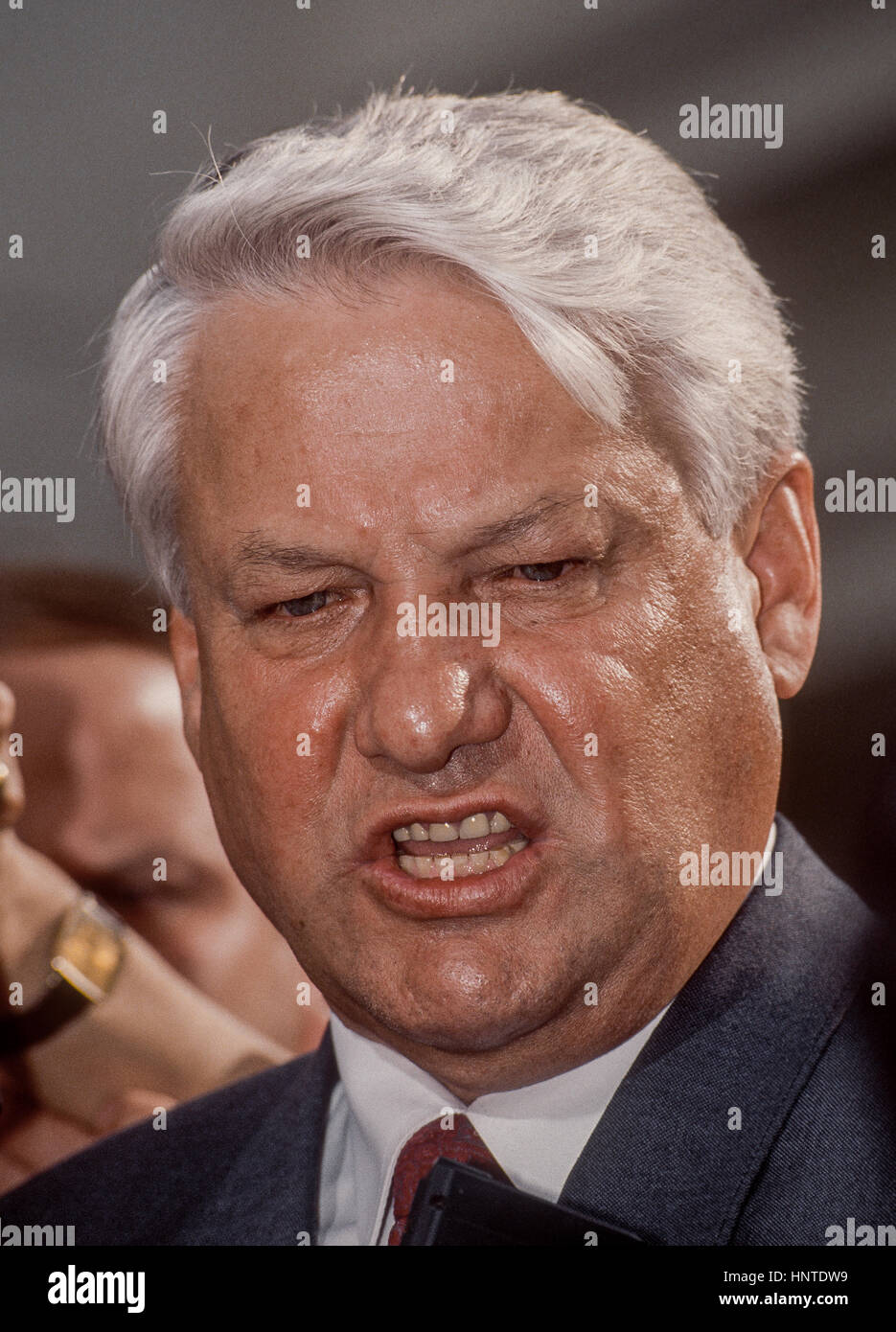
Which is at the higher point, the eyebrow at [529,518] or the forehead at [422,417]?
the forehead at [422,417]

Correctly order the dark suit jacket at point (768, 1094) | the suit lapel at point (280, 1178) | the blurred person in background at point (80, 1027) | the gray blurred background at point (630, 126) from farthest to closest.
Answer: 1. the blurred person in background at point (80, 1027)
2. the gray blurred background at point (630, 126)
3. the suit lapel at point (280, 1178)
4. the dark suit jacket at point (768, 1094)

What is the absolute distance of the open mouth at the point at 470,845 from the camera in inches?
52.6

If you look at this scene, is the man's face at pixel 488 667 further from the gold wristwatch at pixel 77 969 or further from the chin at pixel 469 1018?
the gold wristwatch at pixel 77 969

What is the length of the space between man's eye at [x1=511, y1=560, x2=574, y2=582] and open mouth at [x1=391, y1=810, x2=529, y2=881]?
0.80ft

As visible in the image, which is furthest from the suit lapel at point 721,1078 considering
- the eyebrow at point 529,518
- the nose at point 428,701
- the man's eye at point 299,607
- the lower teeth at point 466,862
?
the man's eye at point 299,607

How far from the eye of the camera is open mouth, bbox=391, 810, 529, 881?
1.34 metres

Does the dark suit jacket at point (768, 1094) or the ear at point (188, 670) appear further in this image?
the ear at point (188, 670)

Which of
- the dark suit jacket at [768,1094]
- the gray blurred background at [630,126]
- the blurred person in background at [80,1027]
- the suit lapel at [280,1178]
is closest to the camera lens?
the dark suit jacket at [768,1094]

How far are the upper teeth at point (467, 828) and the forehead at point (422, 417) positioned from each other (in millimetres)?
308

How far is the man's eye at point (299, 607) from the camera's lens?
140 cm

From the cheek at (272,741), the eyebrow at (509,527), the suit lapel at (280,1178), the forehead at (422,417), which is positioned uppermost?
the forehead at (422,417)

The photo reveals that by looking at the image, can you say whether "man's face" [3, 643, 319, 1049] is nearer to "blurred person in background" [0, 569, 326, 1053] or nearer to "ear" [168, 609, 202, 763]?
"blurred person in background" [0, 569, 326, 1053]
